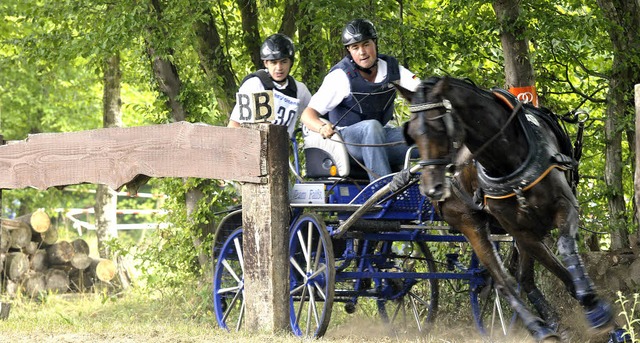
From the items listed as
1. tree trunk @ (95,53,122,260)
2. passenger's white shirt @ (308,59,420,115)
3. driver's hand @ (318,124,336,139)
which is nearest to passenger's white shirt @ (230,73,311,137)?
passenger's white shirt @ (308,59,420,115)

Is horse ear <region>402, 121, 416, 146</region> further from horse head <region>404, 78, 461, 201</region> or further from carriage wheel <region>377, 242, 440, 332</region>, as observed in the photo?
carriage wheel <region>377, 242, 440, 332</region>

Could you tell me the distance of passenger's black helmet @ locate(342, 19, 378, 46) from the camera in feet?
27.9

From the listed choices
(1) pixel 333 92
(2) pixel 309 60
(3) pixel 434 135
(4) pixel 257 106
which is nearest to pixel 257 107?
(4) pixel 257 106

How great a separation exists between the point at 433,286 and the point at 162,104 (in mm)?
4487

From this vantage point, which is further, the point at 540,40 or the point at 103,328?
the point at 540,40

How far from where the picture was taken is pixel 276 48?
352 inches

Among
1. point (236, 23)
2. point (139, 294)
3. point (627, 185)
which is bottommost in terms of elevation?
point (139, 294)

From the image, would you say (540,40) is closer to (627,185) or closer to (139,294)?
(627,185)

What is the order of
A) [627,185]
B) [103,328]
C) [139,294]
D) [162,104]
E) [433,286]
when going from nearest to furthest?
[103,328] → [433,286] → [627,185] → [162,104] → [139,294]

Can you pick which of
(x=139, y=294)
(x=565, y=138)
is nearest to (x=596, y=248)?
(x=565, y=138)

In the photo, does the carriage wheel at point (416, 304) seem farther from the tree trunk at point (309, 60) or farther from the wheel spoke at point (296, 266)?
the tree trunk at point (309, 60)

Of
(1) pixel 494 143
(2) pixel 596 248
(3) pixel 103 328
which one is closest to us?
(1) pixel 494 143

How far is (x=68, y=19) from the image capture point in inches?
510

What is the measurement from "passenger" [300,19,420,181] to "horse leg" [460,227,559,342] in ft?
3.17
